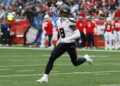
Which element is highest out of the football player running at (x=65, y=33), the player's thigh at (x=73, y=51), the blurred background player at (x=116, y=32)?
the football player running at (x=65, y=33)

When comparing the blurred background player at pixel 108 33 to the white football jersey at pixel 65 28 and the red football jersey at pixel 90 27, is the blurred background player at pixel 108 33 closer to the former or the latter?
the red football jersey at pixel 90 27

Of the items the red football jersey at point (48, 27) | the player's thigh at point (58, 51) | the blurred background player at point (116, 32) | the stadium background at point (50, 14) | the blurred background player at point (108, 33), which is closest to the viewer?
the player's thigh at point (58, 51)

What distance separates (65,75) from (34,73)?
0.79m

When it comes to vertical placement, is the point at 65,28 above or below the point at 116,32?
above

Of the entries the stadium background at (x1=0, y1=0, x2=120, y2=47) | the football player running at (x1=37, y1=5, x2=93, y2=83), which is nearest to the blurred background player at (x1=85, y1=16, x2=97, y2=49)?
the stadium background at (x1=0, y1=0, x2=120, y2=47)

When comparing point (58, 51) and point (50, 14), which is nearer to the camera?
point (58, 51)


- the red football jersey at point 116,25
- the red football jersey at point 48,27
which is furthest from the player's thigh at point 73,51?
the red football jersey at point 48,27

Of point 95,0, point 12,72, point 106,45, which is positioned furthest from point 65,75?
point 95,0

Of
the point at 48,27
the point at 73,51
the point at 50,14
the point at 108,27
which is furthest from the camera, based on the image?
the point at 50,14

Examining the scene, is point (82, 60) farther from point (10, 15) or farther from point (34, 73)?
point (10, 15)

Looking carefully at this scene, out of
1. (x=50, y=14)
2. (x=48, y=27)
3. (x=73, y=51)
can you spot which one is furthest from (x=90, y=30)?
(x=73, y=51)

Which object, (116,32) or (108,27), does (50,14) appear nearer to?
(116,32)

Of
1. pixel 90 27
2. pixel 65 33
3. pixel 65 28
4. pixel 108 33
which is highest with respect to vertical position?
pixel 65 28

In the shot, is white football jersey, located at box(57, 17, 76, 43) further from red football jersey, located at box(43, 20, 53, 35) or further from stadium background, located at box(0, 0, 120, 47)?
stadium background, located at box(0, 0, 120, 47)
